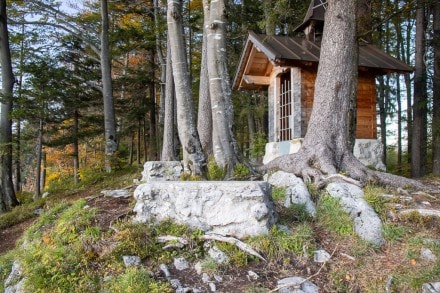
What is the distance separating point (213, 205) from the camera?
387 centimetres

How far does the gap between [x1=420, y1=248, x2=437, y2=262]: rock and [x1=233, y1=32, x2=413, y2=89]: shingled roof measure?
5.59 meters

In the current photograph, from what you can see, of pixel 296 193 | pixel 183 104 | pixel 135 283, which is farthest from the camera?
pixel 183 104

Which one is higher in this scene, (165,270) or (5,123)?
(5,123)

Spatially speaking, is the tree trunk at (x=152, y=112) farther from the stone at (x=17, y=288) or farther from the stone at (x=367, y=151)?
the stone at (x=17, y=288)

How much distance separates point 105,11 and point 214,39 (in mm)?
8383

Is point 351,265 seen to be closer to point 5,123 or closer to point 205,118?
point 205,118

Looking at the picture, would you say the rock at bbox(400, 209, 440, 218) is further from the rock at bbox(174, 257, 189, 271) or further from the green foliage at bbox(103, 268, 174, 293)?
the green foliage at bbox(103, 268, 174, 293)

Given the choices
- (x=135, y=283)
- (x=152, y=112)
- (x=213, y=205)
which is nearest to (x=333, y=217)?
(x=213, y=205)

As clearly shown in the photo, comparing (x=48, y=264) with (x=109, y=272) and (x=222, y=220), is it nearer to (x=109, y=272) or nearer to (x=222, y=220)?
(x=109, y=272)

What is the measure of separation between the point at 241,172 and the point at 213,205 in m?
1.53

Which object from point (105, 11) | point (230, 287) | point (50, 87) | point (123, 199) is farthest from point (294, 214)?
point (105, 11)

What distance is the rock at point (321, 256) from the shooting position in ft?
11.3

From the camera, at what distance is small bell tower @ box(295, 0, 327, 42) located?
8930 millimetres

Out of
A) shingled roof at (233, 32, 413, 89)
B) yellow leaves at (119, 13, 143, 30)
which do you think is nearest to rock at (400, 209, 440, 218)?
shingled roof at (233, 32, 413, 89)
